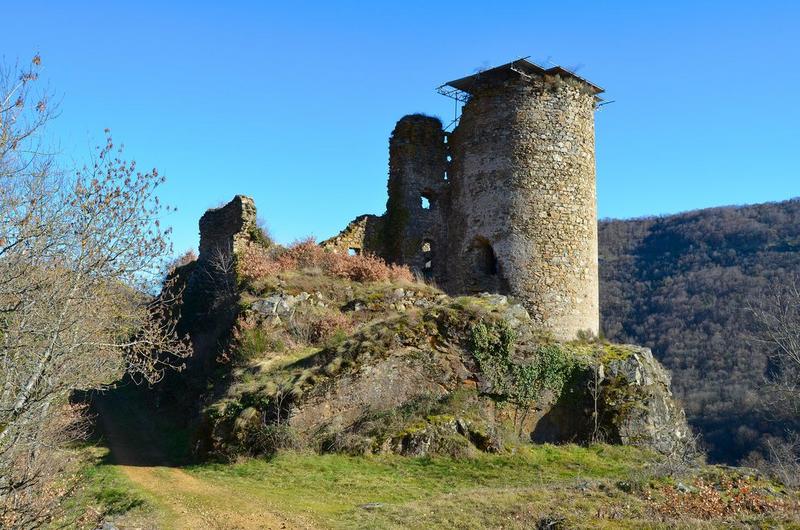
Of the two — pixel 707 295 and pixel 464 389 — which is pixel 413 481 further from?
pixel 707 295

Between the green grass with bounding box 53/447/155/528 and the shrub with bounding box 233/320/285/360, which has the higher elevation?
the shrub with bounding box 233/320/285/360

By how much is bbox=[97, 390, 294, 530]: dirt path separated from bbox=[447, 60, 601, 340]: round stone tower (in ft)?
32.2

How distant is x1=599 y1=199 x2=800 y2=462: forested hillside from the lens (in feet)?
120

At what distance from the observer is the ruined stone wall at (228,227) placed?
21.3 m

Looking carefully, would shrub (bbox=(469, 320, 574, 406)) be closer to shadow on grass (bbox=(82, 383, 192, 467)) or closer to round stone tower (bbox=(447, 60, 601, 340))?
round stone tower (bbox=(447, 60, 601, 340))

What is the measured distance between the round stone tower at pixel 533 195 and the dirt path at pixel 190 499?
981 cm

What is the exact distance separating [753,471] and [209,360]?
43.6ft

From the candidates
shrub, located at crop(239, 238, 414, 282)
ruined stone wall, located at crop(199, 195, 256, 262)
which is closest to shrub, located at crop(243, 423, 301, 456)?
shrub, located at crop(239, 238, 414, 282)

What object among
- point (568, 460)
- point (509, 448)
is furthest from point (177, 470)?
point (568, 460)

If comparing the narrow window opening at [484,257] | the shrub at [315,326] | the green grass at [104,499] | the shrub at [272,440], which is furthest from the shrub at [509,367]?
the green grass at [104,499]

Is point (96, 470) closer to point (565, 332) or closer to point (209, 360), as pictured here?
point (209, 360)

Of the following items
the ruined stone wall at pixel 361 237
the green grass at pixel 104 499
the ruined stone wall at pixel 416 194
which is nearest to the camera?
the green grass at pixel 104 499

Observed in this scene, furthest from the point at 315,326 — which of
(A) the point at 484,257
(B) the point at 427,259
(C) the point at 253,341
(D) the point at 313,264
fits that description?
(B) the point at 427,259

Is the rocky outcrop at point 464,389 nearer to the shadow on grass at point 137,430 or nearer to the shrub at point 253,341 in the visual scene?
the shrub at point 253,341
